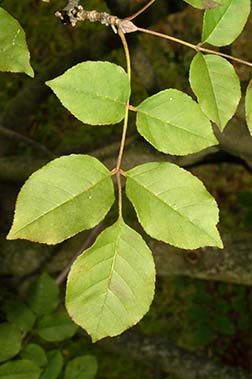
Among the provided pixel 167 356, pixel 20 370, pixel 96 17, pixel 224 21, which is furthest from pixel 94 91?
pixel 167 356

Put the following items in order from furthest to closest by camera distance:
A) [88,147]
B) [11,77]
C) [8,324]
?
[11,77], [88,147], [8,324]

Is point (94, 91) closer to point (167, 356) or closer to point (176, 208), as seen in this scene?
point (176, 208)

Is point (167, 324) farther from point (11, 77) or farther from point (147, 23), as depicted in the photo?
point (147, 23)

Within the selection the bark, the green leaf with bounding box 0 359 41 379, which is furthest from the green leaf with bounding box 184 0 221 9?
the bark

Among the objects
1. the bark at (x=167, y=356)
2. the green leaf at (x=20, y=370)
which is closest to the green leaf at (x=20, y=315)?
the green leaf at (x=20, y=370)

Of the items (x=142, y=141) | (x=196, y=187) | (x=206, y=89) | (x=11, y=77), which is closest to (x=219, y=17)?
(x=206, y=89)
